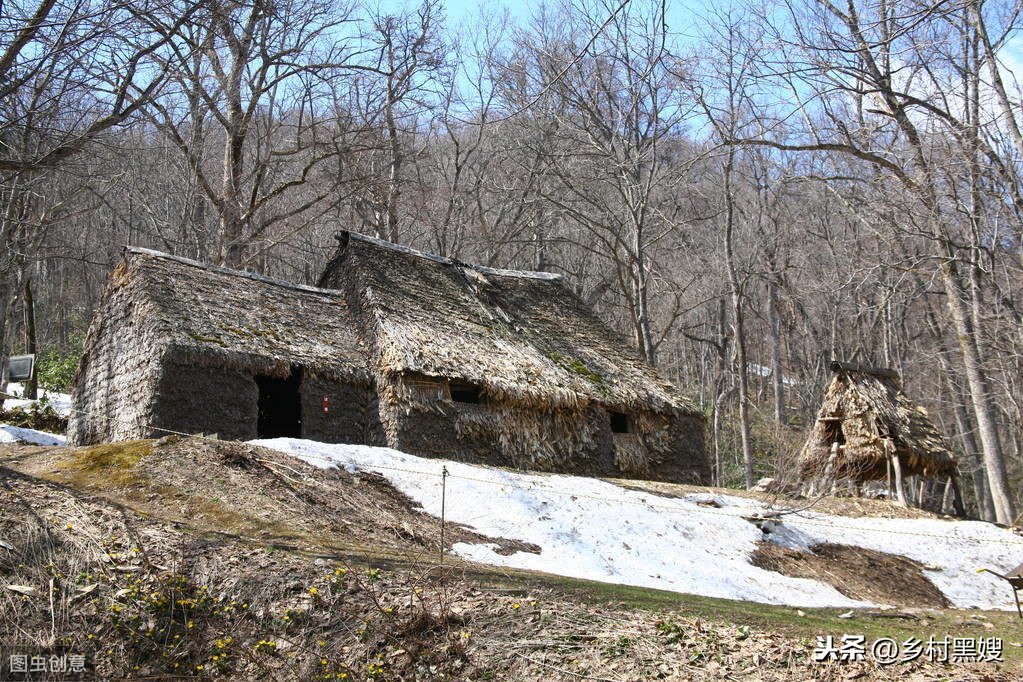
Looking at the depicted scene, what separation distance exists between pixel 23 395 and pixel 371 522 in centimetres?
1727

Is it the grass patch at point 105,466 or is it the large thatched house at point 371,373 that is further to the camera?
the large thatched house at point 371,373

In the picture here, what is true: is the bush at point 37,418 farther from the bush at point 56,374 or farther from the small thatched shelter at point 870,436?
the small thatched shelter at point 870,436

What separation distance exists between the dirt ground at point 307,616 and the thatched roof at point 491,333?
28.0 feet

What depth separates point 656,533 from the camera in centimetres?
1288

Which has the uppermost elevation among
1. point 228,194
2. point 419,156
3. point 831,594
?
point 419,156

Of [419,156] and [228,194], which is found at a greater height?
[419,156]

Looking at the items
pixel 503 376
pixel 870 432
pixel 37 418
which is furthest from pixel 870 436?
pixel 37 418

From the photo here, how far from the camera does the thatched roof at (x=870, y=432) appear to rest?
60.8 feet

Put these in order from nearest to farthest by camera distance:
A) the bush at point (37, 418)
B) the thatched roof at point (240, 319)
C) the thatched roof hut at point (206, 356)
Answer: the thatched roof hut at point (206, 356), the thatched roof at point (240, 319), the bush at point (37, 418)

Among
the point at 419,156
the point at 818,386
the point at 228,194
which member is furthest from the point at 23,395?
the point at 818,386

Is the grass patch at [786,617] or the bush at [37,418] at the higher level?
the bush at [37,418]

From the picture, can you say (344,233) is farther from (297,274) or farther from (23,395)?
(297,274)

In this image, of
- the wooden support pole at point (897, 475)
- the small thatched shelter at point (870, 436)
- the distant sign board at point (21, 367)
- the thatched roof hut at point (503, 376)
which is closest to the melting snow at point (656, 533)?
the wooden support pole at point (897, 475)

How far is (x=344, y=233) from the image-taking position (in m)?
20.5
